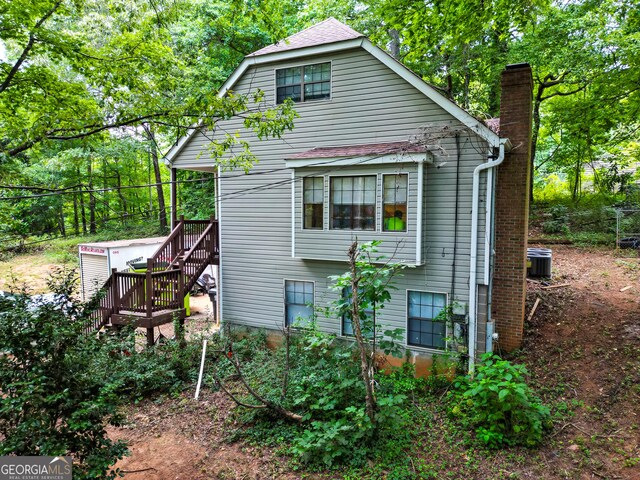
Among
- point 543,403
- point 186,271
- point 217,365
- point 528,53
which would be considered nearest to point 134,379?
point 217,365

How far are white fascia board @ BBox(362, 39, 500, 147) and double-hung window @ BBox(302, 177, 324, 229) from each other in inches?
122

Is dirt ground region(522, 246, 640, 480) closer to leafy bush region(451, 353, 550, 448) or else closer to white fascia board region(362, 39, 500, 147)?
leafy bush region(451, 353, 550, 448)

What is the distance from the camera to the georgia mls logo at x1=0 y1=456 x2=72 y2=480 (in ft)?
13.1

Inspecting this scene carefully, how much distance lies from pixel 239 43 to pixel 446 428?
63.9 feet

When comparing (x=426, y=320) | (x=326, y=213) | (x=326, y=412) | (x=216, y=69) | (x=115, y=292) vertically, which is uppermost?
(x=216, y=69)

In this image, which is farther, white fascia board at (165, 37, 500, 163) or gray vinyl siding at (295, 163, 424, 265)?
gray vinyl siding at (295, 163, 424, 265)

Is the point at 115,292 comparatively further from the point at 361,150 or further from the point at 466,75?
the point at 466,75

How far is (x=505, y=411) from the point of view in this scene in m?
6.34

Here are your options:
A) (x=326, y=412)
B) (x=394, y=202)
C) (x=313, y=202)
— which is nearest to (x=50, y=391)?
(x=326, y=412)

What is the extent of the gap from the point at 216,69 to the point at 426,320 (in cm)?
1534

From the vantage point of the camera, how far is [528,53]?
15602 millimetres

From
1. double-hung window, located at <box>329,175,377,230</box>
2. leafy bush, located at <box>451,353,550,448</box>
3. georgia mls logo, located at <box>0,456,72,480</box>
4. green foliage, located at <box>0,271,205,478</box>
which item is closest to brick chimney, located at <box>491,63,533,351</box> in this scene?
leafy bush, located at <box>451,353,550,448</box>

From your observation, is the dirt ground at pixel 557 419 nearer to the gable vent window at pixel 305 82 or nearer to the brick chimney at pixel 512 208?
the brick chimney at pixel 512 208

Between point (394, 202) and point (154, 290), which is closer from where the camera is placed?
point (394, 202)
